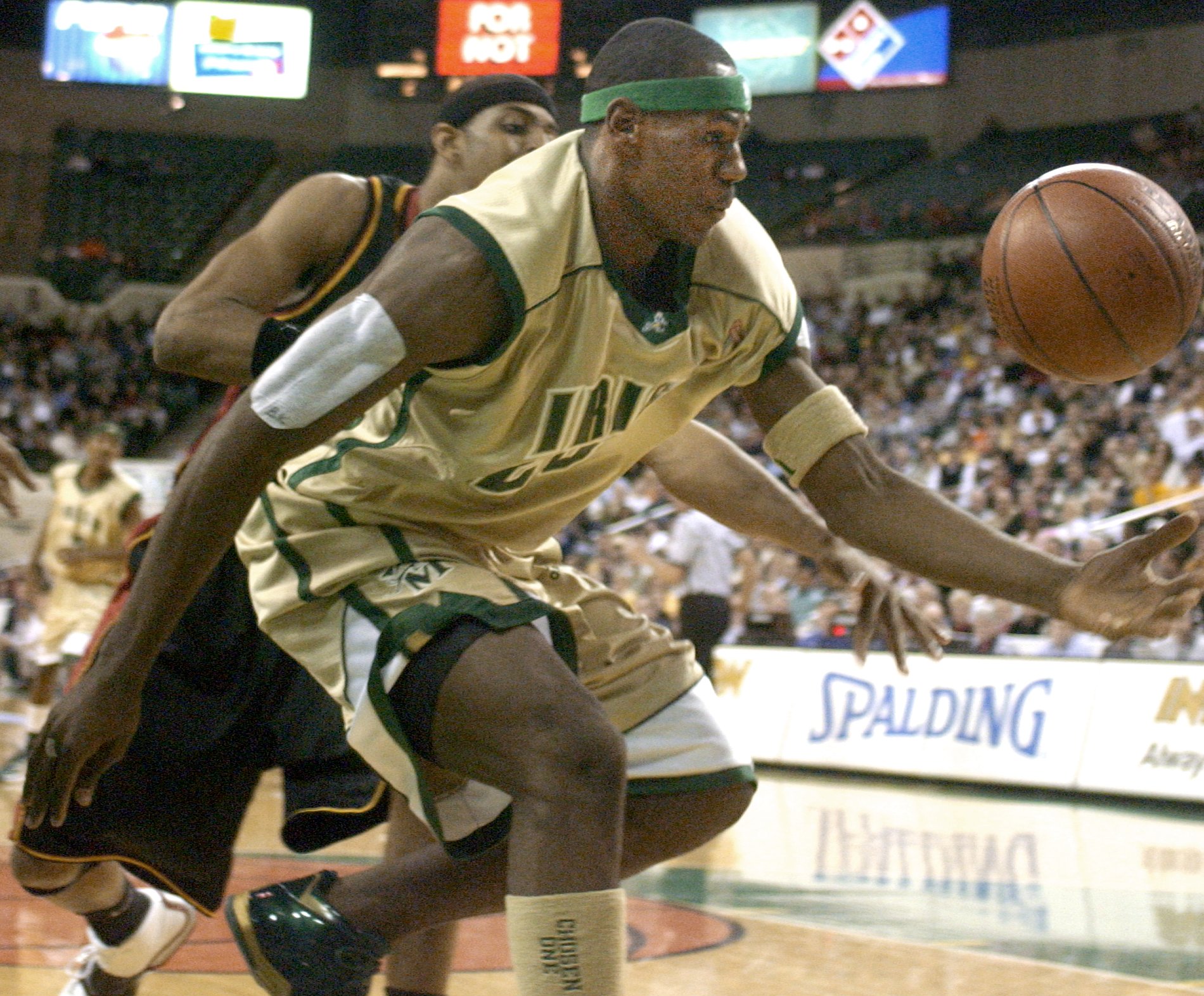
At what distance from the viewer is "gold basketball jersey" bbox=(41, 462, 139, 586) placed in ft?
24.1

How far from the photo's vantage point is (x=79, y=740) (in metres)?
2.05

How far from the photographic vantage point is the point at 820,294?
1920 centimetres

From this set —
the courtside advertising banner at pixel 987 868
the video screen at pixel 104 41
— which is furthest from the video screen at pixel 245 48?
the courtside advertising banner at pixel 987 868

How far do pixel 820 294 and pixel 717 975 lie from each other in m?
16.2

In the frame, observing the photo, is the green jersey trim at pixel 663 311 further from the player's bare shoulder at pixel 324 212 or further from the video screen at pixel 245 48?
the video screen at pixel 245 48

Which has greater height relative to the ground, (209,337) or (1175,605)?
(209,337)

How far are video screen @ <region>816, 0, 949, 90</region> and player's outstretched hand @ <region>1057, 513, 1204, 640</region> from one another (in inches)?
741

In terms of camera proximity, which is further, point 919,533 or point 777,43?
point 777,43

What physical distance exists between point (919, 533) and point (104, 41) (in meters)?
21.6

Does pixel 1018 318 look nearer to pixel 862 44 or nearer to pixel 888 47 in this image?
pixel 888 47

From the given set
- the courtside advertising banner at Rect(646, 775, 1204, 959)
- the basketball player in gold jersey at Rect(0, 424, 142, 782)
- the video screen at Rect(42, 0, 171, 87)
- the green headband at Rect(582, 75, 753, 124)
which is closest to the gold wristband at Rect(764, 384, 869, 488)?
the green headband at Rect(582, 75, 753, 124)

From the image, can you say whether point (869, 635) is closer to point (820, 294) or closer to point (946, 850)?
point (946, 850)

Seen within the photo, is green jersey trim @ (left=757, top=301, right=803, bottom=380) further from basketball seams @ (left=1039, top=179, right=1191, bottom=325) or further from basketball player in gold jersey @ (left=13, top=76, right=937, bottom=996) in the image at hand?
basketball seams @ (left=1039, top=179, right=1191, bottom=325)

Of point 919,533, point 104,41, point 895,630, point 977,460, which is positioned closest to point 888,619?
point 895,630
